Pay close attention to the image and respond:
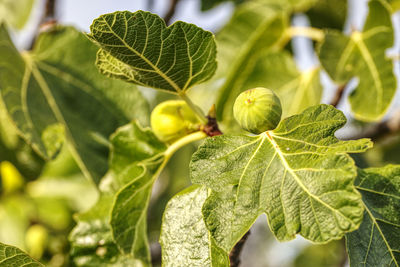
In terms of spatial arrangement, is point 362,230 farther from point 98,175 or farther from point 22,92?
point 22,92

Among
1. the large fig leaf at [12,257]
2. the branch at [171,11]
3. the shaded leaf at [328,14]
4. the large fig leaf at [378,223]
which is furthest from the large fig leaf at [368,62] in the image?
the large fig leaf at [12,257]

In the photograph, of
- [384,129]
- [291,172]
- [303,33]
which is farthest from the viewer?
[303,33]

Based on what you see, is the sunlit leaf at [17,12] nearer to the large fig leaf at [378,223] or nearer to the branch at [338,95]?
the branch at [338,95]

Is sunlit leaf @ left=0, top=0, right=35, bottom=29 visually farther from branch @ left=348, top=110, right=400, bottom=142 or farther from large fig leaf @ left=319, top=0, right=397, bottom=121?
branch @ left=348, top=110, right=400, bottom=142

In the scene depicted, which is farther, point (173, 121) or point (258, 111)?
point (173, 121)

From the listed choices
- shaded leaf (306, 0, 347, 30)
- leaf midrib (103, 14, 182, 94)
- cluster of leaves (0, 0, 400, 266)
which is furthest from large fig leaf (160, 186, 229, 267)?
shaded leaf (306, 0, 347, 30)

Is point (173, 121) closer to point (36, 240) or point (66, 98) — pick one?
point (66, 98)

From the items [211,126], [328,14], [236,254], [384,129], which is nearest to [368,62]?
[384,129]
